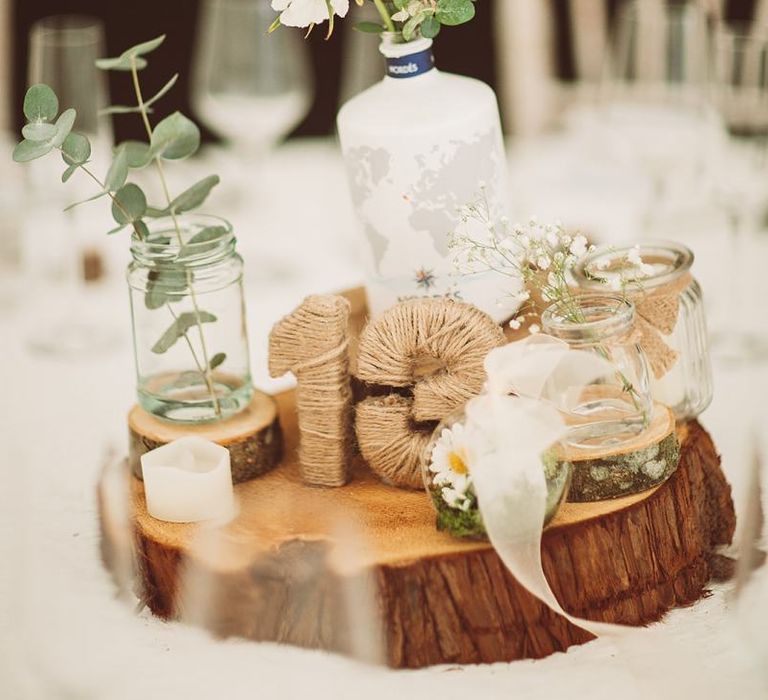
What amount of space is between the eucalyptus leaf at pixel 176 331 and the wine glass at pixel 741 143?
0.75 meters

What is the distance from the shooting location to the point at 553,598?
3.36 ft

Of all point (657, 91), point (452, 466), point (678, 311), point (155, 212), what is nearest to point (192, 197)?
point (155, 212)

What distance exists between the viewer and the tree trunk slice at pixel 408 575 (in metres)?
1.05

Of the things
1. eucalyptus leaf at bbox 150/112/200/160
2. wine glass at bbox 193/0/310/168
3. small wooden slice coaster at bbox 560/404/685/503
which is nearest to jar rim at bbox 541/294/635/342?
small wooden slice coaster at bbox 560/404/685/503

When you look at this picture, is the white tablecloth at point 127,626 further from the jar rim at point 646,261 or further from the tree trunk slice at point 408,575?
the jar rim at point 646,261

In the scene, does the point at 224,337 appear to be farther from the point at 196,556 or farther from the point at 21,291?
the point at 21,291

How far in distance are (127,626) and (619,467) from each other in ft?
1.50

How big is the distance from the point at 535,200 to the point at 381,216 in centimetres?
84

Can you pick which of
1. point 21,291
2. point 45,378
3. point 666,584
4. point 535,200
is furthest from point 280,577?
point 535,200

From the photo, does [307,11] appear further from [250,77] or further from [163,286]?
[250,77]

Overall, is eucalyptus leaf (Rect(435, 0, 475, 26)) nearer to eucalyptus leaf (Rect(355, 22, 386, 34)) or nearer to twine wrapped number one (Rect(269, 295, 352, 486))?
eucalyptus leaf (Rect(355, 22, 386, 34))

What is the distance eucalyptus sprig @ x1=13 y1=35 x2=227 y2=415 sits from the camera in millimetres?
1107

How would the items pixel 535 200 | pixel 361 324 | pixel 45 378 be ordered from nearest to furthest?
pixel 361 324 → pixel 45 378 → pixel 535 200

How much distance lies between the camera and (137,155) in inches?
45.1
